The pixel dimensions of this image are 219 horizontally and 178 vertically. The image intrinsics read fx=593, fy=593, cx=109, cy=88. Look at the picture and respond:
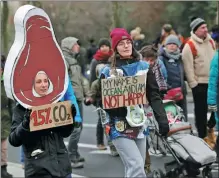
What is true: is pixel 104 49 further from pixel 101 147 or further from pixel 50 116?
pixel 50 116

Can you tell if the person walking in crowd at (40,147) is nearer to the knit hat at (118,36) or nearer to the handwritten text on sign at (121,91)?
the handwritten text on sign at (121,91)

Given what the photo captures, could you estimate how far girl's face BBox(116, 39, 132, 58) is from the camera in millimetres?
6020

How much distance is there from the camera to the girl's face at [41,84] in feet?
16.5

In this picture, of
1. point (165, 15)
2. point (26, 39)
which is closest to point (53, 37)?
point (26, 39)

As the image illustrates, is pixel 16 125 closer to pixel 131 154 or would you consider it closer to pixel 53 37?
pixel 53 37

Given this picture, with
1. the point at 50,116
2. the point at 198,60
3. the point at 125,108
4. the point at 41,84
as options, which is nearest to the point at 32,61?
the point at 41,84

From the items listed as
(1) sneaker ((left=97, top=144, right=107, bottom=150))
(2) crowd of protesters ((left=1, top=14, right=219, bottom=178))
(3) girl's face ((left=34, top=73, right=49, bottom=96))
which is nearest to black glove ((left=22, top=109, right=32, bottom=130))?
(2) crowd of protesters ((left=1, top=14, right=219, bottom=178))

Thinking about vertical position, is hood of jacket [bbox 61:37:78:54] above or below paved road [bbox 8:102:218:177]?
above

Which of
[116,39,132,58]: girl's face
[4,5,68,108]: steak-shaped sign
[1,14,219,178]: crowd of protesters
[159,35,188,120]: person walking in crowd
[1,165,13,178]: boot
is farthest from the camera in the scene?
[159,35,188,120]: person walking in crowd

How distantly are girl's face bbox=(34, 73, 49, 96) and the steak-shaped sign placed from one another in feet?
0.04

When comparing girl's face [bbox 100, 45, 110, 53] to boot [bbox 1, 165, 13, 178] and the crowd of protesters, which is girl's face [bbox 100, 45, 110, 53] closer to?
the crowd of protesters

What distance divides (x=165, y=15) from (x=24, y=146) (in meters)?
30.6

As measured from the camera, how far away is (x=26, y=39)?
16.4 ft

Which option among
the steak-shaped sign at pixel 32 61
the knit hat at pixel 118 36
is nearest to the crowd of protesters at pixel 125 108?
the knit hat at pixel 118 36
